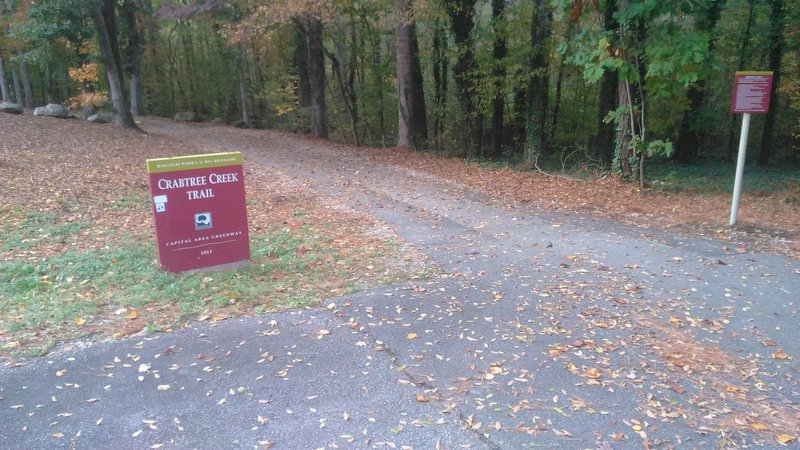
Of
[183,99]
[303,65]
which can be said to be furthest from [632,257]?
[183,99]

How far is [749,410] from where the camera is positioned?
3762 mm

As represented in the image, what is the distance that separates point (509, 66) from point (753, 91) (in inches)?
374

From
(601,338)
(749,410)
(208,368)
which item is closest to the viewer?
(749,410)

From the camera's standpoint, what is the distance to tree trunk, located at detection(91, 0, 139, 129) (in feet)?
57.5

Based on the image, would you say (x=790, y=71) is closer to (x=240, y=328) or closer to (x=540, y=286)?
(x=540, y=286)

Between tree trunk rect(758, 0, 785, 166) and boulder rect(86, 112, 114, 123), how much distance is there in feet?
74.5

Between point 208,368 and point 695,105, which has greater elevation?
point 695,105

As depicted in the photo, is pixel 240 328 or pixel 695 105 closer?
pixel 240 328

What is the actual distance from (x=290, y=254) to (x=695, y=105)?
61.3 feet

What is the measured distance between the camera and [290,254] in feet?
23.6

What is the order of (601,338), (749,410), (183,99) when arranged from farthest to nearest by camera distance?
(183,99), (601,338), (749,410)

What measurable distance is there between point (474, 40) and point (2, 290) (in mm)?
14755

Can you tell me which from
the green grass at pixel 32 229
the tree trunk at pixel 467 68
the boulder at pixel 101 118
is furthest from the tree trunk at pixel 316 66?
the green grass at pixel 32 229

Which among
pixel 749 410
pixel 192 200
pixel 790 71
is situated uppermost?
pixel 790 71
